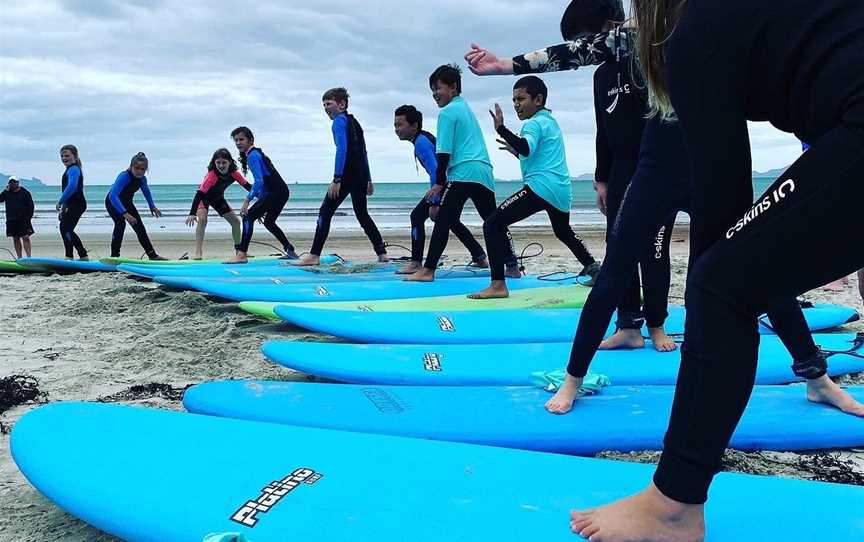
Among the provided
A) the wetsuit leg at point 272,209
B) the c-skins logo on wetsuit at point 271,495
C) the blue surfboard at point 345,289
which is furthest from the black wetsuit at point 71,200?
the c-skins logo on wetsuit at point 271,495

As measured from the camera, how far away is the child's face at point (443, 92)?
5820 millimetres

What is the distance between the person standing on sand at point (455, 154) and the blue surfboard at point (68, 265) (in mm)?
4254

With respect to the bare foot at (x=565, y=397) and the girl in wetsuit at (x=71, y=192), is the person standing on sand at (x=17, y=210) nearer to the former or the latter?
the girl in wetsuit at (x=71, y=192)

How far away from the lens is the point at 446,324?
14.0 feet

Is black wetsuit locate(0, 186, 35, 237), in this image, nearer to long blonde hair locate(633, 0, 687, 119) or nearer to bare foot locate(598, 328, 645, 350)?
bare foot locate(598, 328, 645, 350)

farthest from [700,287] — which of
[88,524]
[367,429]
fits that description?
[88,524]

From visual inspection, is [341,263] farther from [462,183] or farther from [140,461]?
[140,461]

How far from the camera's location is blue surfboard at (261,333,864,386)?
10.5 feet

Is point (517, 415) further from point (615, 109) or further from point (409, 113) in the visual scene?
point (409, 113)

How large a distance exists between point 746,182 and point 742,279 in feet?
0.70

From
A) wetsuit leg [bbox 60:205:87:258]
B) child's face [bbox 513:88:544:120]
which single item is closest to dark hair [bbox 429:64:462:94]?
child's face [bbox 513:88:544:120]

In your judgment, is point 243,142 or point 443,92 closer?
point 443,92

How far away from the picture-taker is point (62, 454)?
82.5 inches

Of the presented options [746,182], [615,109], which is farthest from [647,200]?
[746,182]
